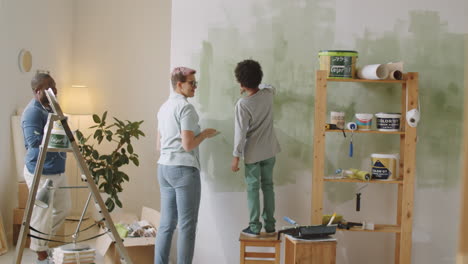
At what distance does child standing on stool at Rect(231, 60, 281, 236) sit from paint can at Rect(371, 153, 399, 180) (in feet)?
2.28

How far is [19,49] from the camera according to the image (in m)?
5.27

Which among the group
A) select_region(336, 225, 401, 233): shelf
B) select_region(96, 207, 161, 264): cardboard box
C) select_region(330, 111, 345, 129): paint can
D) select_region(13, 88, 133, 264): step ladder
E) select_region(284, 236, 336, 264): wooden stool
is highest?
select_region(330, 111, 345, 129): paint can

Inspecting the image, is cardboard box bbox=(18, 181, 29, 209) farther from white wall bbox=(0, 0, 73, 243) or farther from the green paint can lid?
the green paint can lid

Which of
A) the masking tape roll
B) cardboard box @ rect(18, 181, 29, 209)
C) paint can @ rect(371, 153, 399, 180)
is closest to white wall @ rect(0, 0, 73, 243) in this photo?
cardboard box @ rect(18, 181, 29, 209)

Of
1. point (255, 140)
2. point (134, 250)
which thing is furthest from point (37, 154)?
point (255, 140)

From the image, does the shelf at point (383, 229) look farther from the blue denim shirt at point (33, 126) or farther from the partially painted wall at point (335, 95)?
the blue denim shirt at point (33, 126)

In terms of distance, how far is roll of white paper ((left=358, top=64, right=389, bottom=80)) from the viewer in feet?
12.7

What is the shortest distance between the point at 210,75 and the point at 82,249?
1608mm

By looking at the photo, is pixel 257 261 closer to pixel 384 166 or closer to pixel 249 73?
pixel 384 166

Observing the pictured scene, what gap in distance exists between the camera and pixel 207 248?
4.47 meters

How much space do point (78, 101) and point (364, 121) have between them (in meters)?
3.15

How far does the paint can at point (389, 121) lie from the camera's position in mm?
3959

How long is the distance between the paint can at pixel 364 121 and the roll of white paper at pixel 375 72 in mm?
264

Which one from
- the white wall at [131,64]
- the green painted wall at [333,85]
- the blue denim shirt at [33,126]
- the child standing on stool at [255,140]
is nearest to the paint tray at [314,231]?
the child standing on stool at [255,140]
